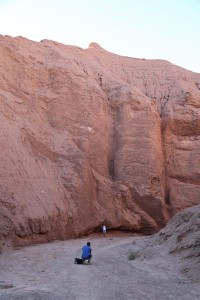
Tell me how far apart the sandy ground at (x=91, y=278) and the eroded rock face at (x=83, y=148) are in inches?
174

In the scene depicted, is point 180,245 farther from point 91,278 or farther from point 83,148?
point 83,148

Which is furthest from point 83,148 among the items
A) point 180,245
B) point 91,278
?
point 91,278

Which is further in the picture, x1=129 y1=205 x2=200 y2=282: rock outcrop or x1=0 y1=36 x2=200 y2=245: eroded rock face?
x1=0 y1=36 x2=200 y2=245: eroded rock face

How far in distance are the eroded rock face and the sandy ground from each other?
14.5ft

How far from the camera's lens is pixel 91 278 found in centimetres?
895

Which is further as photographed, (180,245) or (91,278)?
(180,245)

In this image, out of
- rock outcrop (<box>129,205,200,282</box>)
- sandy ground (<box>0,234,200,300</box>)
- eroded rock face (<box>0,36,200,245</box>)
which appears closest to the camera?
sandy ground (<box>0,234,200,300</box>)

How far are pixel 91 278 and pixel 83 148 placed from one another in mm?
14245

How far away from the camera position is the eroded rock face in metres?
18.6

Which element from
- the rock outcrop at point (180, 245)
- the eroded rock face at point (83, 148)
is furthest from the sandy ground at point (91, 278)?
the eroded rock face at point (83, 148)

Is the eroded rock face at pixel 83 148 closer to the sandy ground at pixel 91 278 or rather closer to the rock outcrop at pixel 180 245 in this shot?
the sandy ground at pixel 91 278

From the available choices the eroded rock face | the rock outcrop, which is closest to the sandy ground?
the rock outcrop

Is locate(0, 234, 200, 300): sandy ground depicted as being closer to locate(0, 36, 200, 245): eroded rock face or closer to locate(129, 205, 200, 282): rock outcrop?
locate(129, 205, 200, 282): rock outcrop

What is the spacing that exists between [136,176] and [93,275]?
1432cm
